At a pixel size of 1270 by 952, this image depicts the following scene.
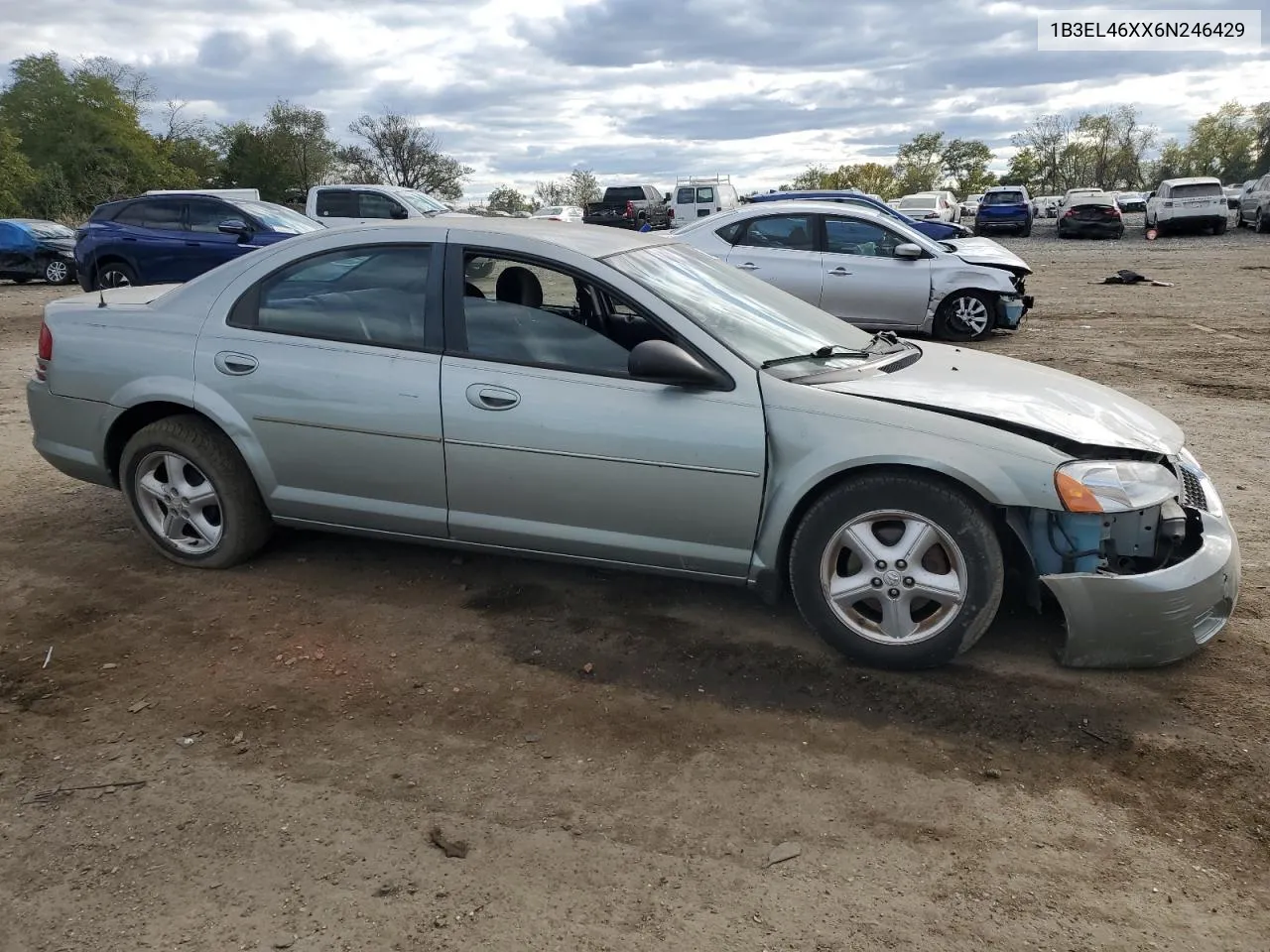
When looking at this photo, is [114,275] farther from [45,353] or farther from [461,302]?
[461,302]

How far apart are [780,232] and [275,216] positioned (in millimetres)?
7837

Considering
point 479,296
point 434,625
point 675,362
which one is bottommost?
point 434,625

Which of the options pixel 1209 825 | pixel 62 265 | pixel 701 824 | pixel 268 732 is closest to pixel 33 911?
pixel 268 732

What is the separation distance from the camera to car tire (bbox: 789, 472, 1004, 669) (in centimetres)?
350

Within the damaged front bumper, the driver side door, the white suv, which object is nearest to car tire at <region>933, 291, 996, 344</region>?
the driver side door

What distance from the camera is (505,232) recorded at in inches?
167

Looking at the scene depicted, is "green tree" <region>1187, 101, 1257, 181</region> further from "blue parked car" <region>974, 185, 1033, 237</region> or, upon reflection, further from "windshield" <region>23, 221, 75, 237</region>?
"windshield" <region>23, 221, 75, 237</region>

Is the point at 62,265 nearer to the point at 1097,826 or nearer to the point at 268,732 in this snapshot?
the point at 268,732

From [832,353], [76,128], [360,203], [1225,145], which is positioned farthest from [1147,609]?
[1225,145]

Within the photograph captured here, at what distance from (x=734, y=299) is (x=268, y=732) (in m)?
2.50

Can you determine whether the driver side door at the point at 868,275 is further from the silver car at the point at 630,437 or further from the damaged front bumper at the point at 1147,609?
the damaged front bumper at the point at 1147,609

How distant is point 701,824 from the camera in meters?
2.84

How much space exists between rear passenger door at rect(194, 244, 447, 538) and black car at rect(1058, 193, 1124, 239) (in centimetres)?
3440

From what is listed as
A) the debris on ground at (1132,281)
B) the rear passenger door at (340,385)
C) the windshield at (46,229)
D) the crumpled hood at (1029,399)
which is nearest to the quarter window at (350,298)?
the rear passenger door at (340,385)
